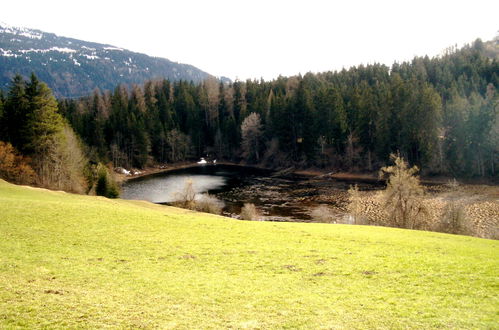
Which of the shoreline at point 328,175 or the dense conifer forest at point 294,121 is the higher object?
the dense conifer forest at point 294,121

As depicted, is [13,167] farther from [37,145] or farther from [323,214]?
[323,214]

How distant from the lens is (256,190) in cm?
7519

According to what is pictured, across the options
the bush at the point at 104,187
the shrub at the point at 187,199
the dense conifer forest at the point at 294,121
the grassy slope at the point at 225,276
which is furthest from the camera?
the dense conifer forest at the point at 294,121

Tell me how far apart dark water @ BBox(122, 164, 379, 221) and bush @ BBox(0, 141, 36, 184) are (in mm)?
20856

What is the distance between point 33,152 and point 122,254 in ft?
153

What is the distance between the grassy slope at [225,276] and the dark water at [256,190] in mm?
29092

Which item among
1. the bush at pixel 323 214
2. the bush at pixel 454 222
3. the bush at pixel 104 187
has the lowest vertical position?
the bush at pixel 323 214

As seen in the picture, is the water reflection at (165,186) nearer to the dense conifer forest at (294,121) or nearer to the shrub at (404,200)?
the dense conifer forest at (294,121)

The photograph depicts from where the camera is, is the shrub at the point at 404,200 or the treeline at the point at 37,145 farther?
the treeline at the point at 37,145

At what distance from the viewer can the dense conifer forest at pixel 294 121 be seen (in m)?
65.3

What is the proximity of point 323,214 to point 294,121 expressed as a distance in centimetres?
6020

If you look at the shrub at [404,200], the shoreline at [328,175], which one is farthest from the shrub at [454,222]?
the shoreline at [328,175]

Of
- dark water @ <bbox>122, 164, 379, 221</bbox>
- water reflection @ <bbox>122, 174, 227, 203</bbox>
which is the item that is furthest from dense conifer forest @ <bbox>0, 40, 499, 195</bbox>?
dark water @ <bbox>122, 164, 379, 221</bbox>

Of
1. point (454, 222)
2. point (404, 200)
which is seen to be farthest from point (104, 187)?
point (454, 222)
